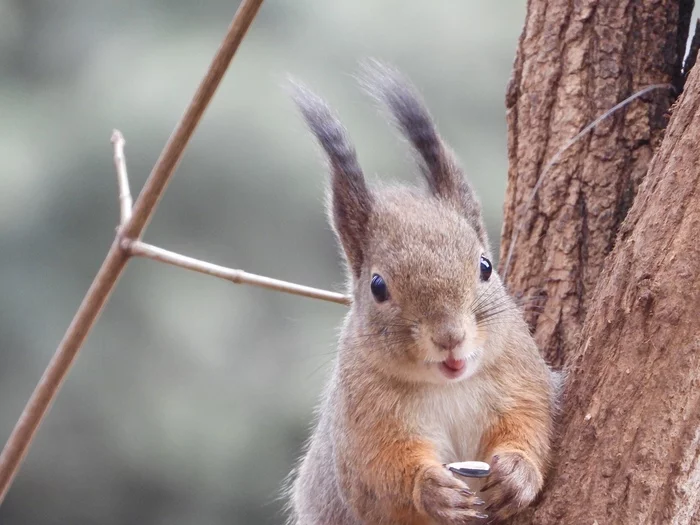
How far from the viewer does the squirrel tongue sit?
6.29 feet

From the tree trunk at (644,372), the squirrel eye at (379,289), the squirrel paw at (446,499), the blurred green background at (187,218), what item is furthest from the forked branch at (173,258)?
the blurred green background at (187,218)

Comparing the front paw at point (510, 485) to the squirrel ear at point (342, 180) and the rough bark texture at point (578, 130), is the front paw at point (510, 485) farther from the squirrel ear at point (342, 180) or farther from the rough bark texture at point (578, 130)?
the rough bark texture at point (578, 130)

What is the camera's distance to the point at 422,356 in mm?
1952

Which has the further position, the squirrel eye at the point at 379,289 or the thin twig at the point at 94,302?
the squirrel eye at the point at 379,289

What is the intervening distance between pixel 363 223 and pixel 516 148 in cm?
88

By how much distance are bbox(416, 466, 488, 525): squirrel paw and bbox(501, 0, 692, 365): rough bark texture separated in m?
0.97

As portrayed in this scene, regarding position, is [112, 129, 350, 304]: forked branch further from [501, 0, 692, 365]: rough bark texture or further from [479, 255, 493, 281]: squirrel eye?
[501, 0, 692, 365]: rough bark texture

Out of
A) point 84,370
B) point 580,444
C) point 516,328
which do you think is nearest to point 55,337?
point 84,370

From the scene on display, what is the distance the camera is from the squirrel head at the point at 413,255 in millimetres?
1962

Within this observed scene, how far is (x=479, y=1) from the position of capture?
15.0 ft

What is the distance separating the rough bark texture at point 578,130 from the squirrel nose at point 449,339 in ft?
3.07

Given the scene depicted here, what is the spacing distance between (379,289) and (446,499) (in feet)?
1.70

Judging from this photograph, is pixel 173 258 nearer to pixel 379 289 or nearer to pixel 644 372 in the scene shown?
pixel 379 289

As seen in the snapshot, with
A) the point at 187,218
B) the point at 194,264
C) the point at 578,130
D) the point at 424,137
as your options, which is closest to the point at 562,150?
the point at 578,130
